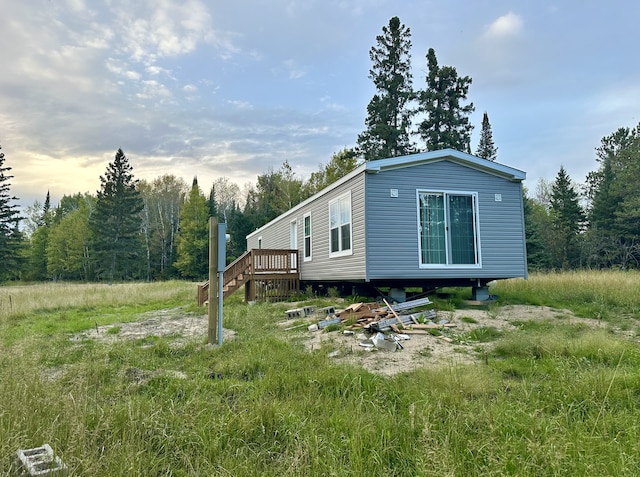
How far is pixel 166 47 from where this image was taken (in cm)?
1123

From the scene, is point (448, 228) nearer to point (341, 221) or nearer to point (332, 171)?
point (341, 221)

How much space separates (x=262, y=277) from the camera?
12.2m

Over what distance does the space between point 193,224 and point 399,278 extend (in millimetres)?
30255

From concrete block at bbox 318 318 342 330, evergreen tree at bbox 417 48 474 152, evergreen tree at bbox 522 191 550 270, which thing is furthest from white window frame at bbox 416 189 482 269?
evergreen tree at bbox 417 48 474 152

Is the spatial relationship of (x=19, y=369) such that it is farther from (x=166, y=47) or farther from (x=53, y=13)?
(x=166, y=47)

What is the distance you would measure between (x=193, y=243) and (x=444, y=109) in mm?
23522

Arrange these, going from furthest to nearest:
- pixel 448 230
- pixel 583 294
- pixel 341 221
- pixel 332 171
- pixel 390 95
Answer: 1. pixel 332 171
2. pixel 390 95
3. pixel 583 294
4. pixel 341 221
5. pixel 448 230

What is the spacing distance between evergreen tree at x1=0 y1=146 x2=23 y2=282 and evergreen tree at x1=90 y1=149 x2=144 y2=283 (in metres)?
5.58

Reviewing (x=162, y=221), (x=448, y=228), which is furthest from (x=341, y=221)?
(x=162, y=221)

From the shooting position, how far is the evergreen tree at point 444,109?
2628 cm

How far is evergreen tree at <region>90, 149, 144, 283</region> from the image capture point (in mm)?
34750

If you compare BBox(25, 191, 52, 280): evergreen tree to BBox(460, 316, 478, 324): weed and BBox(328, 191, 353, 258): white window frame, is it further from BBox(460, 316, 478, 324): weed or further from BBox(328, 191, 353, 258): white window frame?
BBox(460, 316, 478, 324): weed

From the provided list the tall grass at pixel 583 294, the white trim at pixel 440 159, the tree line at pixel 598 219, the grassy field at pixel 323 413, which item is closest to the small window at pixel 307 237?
the white trim at pixel 440 159

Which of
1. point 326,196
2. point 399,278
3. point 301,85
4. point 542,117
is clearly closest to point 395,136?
point 542,117
